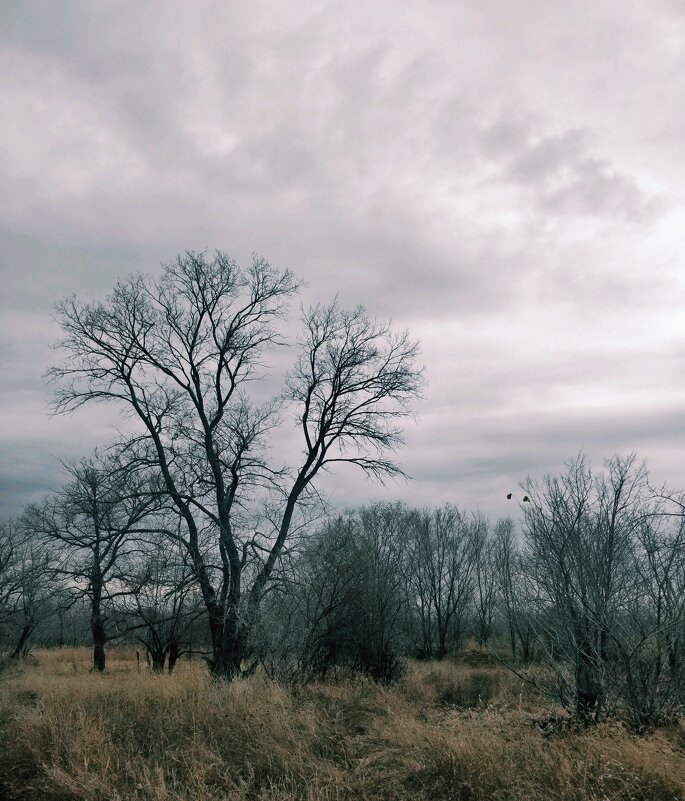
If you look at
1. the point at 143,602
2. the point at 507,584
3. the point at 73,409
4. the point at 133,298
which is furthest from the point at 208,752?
the point at 143,602

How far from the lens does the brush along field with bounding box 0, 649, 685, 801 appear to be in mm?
6348

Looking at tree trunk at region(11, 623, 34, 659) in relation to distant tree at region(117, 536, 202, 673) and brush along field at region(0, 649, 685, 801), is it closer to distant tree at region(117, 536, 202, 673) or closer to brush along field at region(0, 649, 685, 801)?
distant tree at region(117, 536, 202, 673)

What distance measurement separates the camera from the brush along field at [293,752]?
6.35m

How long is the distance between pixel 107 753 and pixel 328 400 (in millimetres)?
10644

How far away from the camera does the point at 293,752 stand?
7879 mm

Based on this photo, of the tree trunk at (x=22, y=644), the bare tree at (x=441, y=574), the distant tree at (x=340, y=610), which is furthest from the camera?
the bare tree at (x=441, y=574)

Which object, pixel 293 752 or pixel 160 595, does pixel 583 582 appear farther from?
pixel 160 595

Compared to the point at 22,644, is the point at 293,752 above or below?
above

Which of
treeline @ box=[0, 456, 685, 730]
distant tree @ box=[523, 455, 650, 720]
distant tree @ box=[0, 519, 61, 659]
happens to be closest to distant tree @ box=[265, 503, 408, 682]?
treeline @ box=[0, 456, 685, 730]

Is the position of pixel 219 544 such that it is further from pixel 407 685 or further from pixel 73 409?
pixel 407 685

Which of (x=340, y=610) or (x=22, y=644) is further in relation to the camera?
(x=22, y=644)

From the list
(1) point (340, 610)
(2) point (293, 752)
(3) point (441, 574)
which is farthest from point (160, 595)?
(3) point (441, 574)

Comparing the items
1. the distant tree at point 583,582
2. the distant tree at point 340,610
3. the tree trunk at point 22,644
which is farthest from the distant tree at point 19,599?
the distant tree at point 583,582

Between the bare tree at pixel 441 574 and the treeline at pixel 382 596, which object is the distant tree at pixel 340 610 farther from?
the bare tree at pixel 441 574
